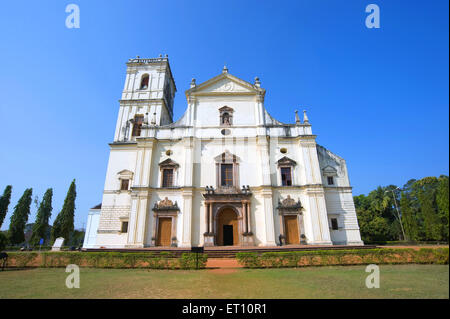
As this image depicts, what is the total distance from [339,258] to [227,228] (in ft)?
33.9

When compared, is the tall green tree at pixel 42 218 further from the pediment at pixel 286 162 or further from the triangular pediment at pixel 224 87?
the pediment at pixel 286 162

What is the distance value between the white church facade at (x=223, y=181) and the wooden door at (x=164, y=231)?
85 mm

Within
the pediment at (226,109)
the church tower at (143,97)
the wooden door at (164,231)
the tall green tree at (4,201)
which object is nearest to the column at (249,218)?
the wooden door at (164,231)

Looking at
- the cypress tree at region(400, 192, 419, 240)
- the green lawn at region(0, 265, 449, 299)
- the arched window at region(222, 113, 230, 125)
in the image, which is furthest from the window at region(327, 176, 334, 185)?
the green lawn at region(0, 265, 449, 299)

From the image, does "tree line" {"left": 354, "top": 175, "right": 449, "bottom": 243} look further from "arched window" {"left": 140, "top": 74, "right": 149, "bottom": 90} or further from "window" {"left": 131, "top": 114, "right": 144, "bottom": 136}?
"arched window" {"left": 140, "top": 74, "right": 149, "bottom": 90}

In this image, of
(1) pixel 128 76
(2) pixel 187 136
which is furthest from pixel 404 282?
(1) pixel 128 76

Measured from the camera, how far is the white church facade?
758 inches

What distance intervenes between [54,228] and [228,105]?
112ft

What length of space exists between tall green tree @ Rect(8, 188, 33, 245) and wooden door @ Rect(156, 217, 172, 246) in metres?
32.3

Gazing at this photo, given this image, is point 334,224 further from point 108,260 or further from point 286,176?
point 108,260
